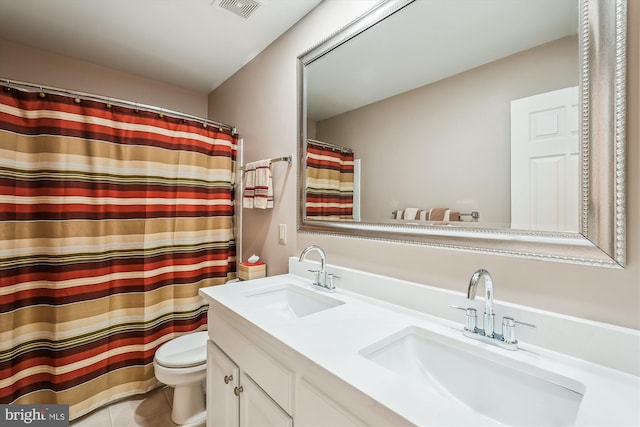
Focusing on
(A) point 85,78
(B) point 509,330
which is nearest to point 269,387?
(B) point 509,330

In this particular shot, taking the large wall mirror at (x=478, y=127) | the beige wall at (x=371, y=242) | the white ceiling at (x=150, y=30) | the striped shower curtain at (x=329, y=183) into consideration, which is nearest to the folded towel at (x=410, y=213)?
the large wall mirror at (x=478, y=127)

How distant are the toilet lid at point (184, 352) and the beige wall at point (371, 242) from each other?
598 millimetres

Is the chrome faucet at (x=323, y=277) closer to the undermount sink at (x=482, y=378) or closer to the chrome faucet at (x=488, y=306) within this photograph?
the undermount sink at (x=482, y=378)

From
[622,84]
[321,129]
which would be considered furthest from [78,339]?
[622,84]

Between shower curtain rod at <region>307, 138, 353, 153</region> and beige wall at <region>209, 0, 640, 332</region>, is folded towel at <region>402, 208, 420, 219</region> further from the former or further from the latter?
shower curtain rod at <region>307, 138, 353, 153</region>

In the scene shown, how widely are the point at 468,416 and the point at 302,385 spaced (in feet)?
1.41

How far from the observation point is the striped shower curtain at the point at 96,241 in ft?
4.88

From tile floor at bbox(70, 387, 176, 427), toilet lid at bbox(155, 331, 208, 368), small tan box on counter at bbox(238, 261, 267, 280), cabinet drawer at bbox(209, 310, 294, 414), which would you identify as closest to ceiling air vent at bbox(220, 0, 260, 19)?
small tan box on counter at bbox(238, 261, 267, 280)

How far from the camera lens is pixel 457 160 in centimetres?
107

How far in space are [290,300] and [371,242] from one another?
51 cm

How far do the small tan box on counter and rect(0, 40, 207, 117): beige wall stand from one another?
5.47 ft

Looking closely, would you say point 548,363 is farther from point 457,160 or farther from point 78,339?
point 78,339

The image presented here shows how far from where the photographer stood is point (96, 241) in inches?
66.2

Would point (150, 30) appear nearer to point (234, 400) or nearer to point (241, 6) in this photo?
point (241, 6)
